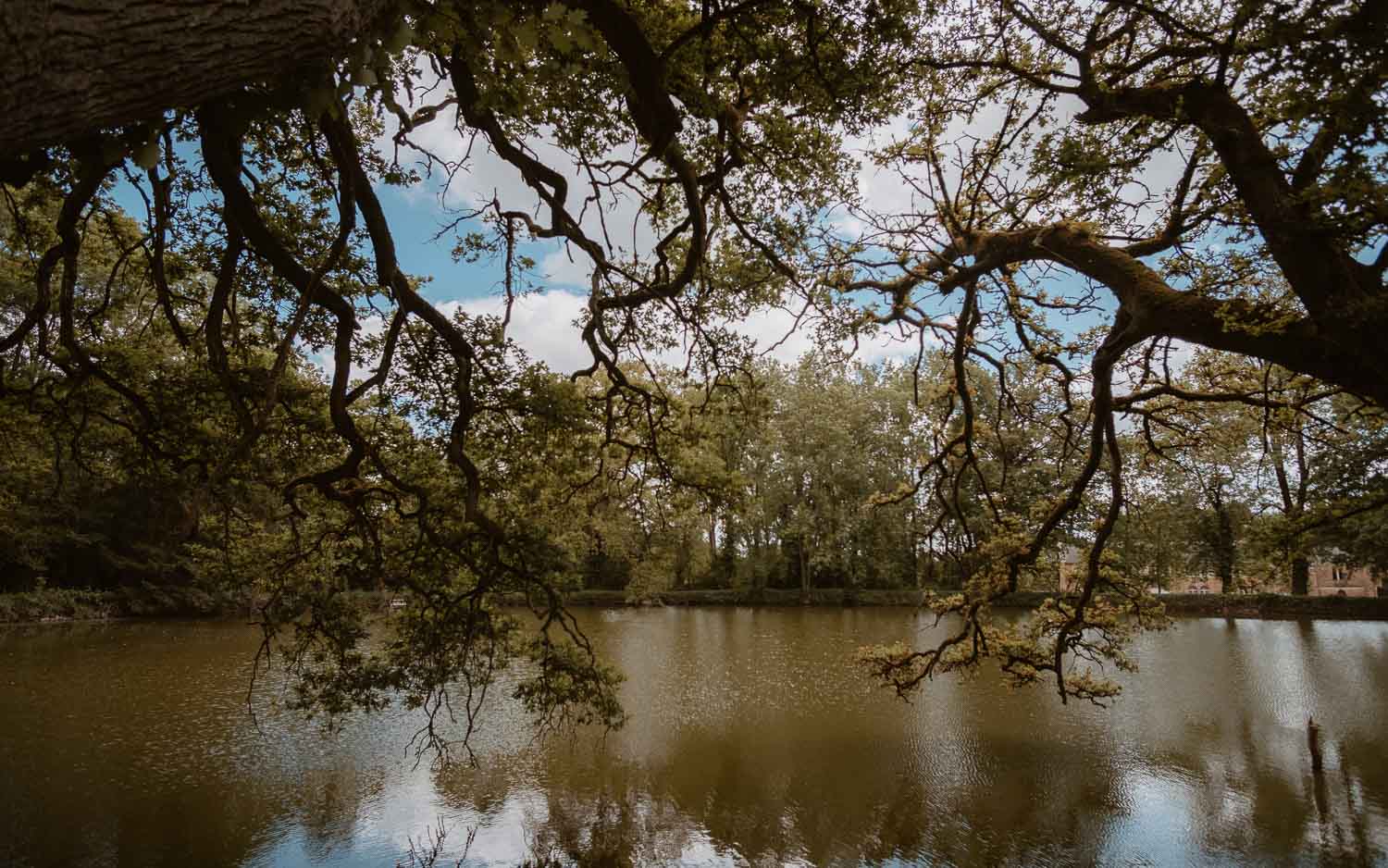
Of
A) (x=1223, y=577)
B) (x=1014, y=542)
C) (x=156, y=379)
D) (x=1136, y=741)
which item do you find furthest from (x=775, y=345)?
(x=1223, y=577)

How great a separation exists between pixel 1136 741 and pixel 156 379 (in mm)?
12127

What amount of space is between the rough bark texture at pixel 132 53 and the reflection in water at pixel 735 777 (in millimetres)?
6461

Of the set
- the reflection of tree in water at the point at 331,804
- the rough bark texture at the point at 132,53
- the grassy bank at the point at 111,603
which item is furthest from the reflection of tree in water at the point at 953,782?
the grassy bank at the point at 111,603

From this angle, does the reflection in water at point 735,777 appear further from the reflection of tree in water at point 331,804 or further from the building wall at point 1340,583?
the building wall at point 1340,583

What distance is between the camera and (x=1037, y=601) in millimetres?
26609

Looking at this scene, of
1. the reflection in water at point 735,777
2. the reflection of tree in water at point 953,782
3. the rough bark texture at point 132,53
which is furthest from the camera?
the reflection of tree in water at point 953,782

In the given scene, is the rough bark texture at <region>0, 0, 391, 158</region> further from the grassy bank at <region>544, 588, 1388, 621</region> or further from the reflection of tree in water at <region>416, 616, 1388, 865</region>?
the grassy bank at <region>544, 588, 1388, 621</region>

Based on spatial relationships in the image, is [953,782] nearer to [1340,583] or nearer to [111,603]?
[111,603]

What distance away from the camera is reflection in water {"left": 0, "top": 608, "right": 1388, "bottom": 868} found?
6.42 m

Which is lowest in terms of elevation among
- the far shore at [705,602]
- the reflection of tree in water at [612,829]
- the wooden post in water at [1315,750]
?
the reflection of tree in water at [612,829]

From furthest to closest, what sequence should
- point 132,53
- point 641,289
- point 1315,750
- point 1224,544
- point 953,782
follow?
point 1224,544, point 1315,750, point 953,782, point 641,289, point 132,53

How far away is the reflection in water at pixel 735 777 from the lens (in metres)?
6.42

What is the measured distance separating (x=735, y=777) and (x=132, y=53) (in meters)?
8.56

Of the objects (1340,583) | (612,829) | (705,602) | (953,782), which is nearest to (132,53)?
(612,829)
